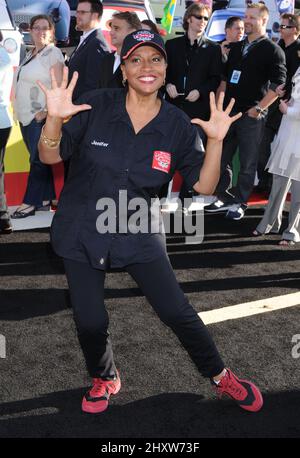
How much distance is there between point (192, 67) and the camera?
23.2ft

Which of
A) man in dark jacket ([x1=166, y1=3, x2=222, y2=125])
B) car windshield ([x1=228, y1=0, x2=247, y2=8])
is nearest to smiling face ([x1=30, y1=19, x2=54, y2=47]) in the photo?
man in dark jacket ([x1=166, y1=3, x2=222, y2=125])

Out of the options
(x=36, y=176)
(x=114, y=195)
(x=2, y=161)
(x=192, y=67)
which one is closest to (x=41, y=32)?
(x=2, y=161)

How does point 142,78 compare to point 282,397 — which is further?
point 282,397

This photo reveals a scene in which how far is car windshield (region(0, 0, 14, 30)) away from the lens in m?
7.38

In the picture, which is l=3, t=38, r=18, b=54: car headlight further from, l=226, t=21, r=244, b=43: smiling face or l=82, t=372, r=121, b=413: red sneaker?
l=82, t=372, r=121, b=413: red sneaker

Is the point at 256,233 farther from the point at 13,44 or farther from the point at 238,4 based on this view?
the point at 238,4

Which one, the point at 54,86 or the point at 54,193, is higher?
the point at 54,86

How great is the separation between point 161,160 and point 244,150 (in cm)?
446

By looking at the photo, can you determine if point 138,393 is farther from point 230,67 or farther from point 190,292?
point 230,67

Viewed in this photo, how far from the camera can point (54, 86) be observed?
2967 mm

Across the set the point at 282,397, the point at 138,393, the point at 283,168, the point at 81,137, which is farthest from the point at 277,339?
the point at 283,168

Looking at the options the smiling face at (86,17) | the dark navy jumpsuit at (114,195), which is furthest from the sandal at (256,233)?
the dark navy jumpsuit at (114,195)

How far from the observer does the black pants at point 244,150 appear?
7238 mm
